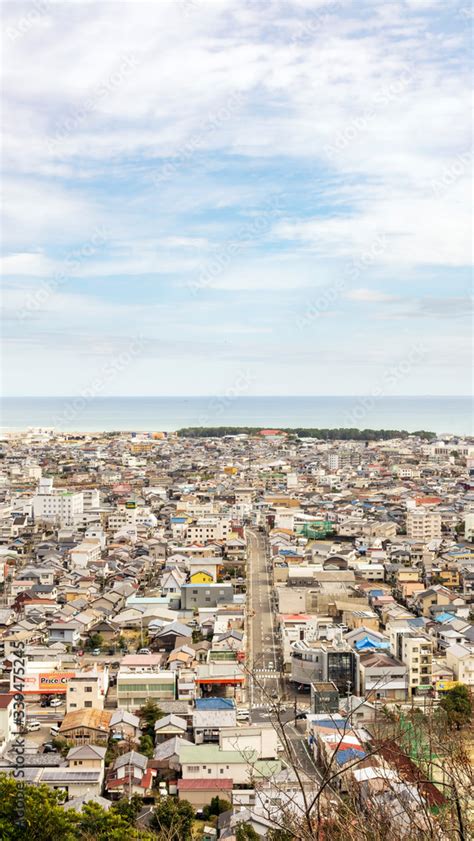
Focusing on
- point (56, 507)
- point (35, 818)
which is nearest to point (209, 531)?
point (56, 507)

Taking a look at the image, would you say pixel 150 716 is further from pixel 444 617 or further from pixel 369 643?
pixel 444 617

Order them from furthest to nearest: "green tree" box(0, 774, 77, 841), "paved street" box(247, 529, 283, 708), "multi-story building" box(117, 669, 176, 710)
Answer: "paved street" box(247, 529, 283, 708), "multi-story building" box(117, 669, 176, 710), "green tree" box(0, 774, 77, 841)

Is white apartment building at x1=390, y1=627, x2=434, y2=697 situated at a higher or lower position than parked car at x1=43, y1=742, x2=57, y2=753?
higher

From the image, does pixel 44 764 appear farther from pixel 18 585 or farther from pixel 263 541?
pixel 263 541

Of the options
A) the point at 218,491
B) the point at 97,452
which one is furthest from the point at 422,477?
the point at 97,452

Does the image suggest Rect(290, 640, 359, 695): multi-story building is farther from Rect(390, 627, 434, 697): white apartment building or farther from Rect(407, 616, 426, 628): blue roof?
Rect(407, 616, 426, 628): blue roof

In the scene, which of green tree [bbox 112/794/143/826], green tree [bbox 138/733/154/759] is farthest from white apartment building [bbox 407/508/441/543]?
green tree [bbox 112/794/143/826]

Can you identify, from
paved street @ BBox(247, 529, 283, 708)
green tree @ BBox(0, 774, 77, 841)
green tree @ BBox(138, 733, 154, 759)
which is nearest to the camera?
green tree @ BBox(0, 774, 77, 841)

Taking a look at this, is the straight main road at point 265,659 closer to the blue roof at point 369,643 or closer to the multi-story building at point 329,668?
the multi-story building at point 329,668

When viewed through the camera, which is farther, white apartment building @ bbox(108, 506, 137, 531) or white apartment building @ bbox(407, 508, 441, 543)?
white apartment building @ bbox(108, 506, 137, 531)
